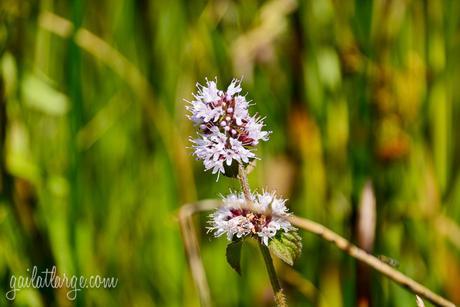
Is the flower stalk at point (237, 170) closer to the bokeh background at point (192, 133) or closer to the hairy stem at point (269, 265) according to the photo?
the hairy stem at point (269, 265)

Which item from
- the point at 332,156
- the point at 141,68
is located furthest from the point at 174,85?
the point at 332,156

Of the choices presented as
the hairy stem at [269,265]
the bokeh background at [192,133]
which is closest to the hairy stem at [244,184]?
the hairy stem at [269,265]

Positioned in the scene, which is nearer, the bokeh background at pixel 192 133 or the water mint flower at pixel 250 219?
the water mint flower at pixel 250 219

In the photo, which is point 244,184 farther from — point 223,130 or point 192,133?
point 192,133

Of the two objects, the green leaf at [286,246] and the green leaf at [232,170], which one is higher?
the green leaf at [232,170]

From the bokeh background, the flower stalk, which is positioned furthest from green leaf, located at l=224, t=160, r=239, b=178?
the bokeh background

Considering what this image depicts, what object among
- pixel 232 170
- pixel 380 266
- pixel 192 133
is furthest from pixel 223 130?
pixel 192 133

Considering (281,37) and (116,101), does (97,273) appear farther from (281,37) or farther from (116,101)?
(281,37)
